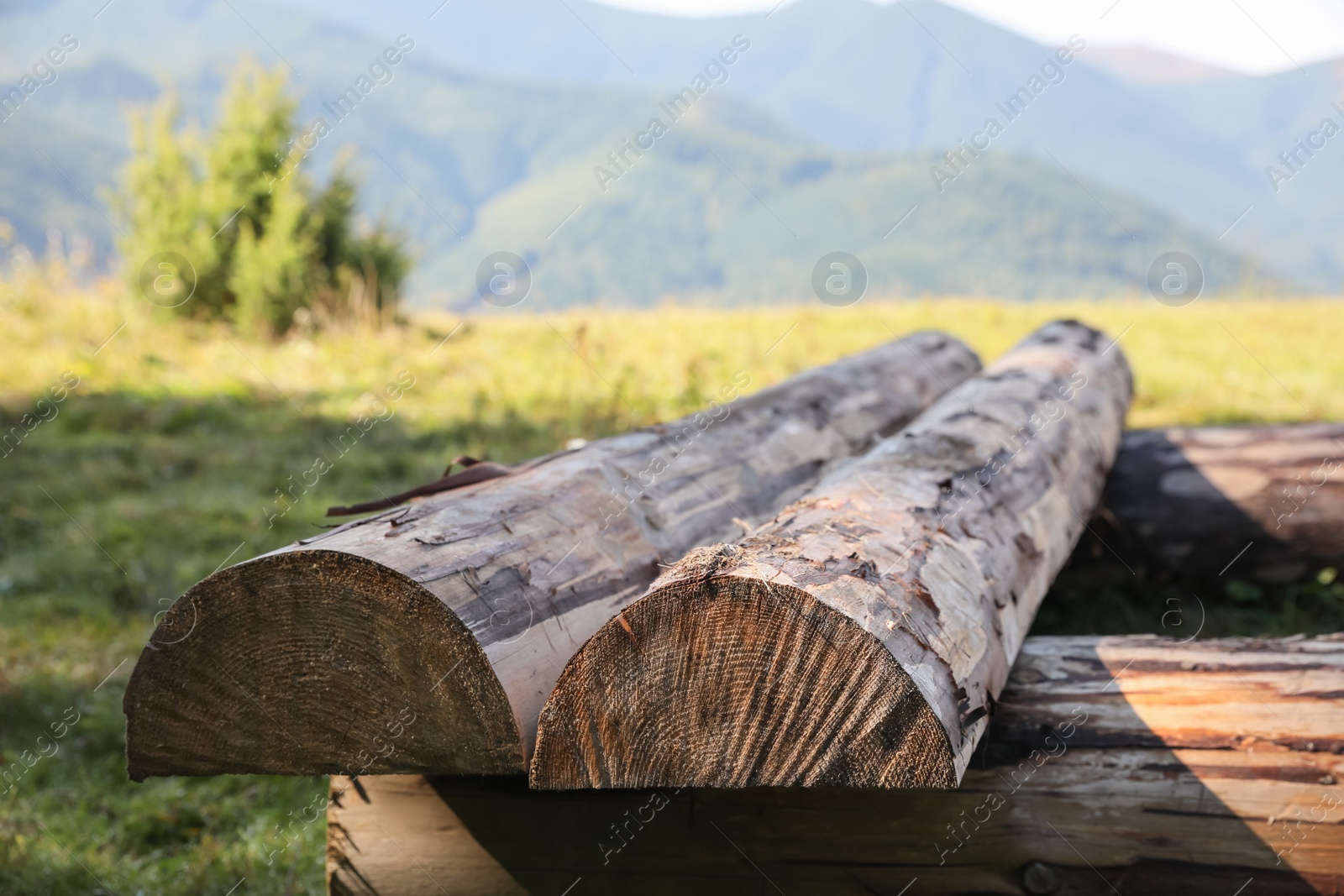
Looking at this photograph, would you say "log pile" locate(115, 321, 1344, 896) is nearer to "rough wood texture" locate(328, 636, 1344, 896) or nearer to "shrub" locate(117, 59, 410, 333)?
"rough wood texture" locate(328, 636, 1344, 896)

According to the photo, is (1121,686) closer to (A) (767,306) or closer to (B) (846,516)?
(B) (846,516)

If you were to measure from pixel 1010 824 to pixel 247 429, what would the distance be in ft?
21.1

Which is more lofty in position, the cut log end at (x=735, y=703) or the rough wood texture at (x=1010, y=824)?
the cut log end at (x=735, y=703)

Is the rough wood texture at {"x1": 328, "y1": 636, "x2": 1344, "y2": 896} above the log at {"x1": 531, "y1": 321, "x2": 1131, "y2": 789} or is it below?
below

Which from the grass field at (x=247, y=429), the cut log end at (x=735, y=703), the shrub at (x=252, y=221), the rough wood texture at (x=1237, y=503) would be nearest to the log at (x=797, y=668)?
the cut log end at (x=735, y=703)

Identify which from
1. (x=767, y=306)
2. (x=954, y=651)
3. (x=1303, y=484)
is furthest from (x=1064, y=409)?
(x=767, y=306)

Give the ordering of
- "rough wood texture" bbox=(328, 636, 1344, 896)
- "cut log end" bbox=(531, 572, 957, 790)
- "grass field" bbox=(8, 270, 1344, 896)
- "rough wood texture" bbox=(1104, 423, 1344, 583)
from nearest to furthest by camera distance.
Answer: "cut log end" bbox=(531, 572, 957, 790) < "rough wood texture" bbox=(328, 636, 1344, 896) < "grass field" bbox=(8, 270, 1344, 896) < "rough wood texture" bbox=(1104, 423, 1344, 583)

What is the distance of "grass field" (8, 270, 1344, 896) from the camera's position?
2.71 meters

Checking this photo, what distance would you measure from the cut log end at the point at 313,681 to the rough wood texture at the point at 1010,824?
0.28m

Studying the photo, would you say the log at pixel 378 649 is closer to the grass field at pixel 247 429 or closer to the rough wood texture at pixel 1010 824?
the rough wood texture at pixel 1010 824

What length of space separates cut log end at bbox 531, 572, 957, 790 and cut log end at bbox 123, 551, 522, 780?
0.49 ft

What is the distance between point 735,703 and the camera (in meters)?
1.35

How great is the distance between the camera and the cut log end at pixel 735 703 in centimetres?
127

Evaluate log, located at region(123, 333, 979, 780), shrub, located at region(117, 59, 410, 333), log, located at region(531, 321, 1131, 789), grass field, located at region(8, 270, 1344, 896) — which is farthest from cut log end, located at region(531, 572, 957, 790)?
shrub, located at region(117, 59, 410, 333)
